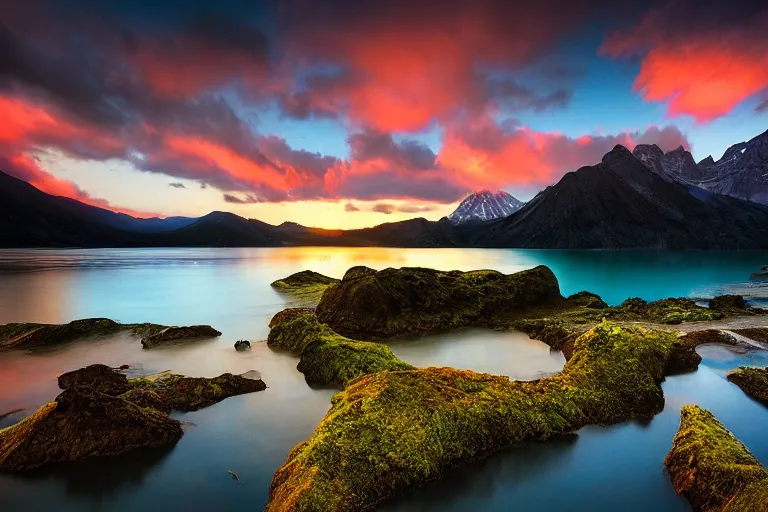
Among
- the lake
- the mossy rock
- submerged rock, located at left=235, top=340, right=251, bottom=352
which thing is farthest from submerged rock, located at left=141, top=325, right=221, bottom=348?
the mossy rock

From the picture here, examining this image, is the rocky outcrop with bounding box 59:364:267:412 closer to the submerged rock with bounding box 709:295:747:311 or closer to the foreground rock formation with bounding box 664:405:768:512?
the foreground rock formation with bounding box 664:405:768:512

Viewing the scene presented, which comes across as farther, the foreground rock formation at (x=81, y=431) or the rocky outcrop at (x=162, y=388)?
the rocky outcrop at (x=162, y=388)

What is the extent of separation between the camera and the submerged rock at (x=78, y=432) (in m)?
7.19

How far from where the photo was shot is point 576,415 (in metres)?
8.21

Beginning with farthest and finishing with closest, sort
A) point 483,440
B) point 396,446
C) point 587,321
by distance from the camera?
point 587,321 → point 483,440 → point 396,446

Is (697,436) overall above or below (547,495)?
above

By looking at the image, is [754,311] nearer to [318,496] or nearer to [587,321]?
[587,321]

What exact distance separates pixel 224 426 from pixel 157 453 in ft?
4.65

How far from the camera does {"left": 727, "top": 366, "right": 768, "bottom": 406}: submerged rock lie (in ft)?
32.4

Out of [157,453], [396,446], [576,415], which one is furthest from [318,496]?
[576,415]

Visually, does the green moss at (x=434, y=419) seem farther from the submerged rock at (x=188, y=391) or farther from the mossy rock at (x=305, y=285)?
the mossy rock at (x=305, y=285)

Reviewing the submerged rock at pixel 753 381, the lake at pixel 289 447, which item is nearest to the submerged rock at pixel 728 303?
the lake at pixel 289 447

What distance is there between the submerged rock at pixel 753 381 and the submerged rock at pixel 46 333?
23.6m

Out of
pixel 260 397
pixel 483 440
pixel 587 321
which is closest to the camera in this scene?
pixel 483 440
